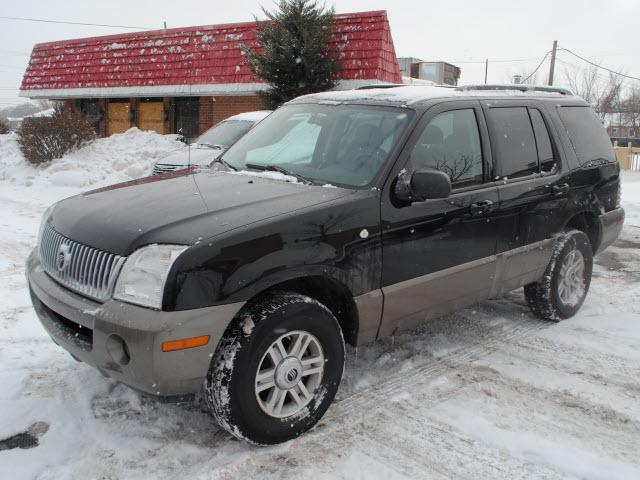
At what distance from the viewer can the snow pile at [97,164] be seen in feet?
41.0

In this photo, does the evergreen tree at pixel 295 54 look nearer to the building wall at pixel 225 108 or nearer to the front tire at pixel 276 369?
the building wall at pixel 225 108

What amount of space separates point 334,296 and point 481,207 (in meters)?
1.30

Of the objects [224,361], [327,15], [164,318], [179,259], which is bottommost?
[224,361]

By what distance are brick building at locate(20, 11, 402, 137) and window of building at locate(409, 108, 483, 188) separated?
10.0 m

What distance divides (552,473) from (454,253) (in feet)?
4.83

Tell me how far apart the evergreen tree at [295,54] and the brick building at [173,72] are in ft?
1.96

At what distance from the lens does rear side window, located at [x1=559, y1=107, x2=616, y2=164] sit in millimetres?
4965

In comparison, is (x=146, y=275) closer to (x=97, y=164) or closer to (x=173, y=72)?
(x=97, y=164)

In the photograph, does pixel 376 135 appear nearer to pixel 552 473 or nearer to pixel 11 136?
pixel 552 473

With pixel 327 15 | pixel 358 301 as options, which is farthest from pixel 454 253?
pixel 327 15

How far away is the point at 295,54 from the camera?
44.1 feet

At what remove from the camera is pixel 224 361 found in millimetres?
2811

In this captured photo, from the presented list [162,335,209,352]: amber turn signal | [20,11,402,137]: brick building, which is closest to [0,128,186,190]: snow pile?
[20,11,402,137]: brick building

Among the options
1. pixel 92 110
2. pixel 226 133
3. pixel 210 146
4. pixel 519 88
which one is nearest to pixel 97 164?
pixel 226 133
